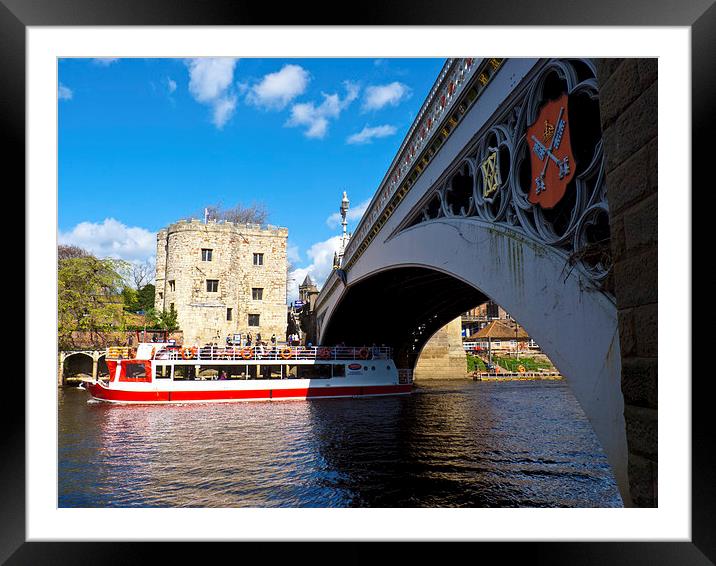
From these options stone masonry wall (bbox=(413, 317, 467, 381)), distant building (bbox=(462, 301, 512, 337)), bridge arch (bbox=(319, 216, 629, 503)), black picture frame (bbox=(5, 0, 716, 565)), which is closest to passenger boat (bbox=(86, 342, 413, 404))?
stone masonry wall (bbox=(413, 317, 467, 381))

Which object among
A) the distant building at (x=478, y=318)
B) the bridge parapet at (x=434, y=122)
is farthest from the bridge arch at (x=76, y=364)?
the distant building at (x=478, y=318)

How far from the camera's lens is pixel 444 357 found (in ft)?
Answer: 148

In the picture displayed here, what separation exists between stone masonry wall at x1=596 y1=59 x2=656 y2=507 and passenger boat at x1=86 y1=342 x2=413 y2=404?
23687 mm

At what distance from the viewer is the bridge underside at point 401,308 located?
20266mm

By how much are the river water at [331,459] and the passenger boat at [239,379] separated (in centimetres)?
352

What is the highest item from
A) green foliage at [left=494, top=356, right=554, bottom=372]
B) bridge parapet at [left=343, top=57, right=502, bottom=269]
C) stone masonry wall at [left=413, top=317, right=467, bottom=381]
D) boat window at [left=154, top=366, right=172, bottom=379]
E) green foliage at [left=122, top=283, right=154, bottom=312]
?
bridge parapet at [left=343, top=57, right=502, bottom=269]

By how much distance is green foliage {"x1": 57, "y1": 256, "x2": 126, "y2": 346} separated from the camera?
30.9 metres

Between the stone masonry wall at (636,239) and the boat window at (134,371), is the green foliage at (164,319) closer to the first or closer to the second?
the boat window at (134,371)

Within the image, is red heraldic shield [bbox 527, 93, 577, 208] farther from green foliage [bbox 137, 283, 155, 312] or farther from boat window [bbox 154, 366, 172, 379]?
green foliage [bbox 137, 283, 155, 312]

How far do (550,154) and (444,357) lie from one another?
41.1m
